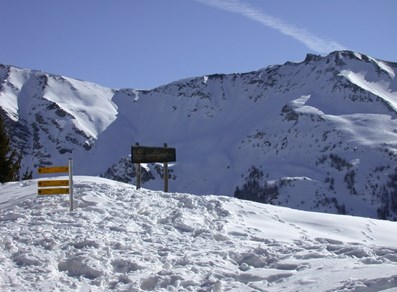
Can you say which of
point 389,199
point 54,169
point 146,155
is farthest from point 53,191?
point 389,199

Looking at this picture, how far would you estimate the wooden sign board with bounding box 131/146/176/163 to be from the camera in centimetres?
1838

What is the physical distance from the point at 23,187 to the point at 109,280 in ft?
35.8

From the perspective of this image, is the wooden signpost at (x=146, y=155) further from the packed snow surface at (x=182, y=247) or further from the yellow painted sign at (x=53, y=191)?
the yellow painted sign at (x=53, y=191)

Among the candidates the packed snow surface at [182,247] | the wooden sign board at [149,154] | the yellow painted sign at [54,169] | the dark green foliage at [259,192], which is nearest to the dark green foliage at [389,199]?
the dark green foliage at [259,192]

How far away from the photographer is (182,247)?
10672mm

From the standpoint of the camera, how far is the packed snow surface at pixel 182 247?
835 centimetres

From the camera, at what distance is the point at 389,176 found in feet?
567

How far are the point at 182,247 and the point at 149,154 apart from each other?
8.26 meters

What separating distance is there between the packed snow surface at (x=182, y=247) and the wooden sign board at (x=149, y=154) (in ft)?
9.33

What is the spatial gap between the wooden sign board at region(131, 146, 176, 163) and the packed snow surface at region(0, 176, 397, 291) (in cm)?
284

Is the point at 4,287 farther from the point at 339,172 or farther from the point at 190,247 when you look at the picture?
the point at 339,172

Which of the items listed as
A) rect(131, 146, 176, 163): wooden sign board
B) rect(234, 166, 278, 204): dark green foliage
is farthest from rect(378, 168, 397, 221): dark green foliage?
rect(131, 146, 176, 163): wooden sign board

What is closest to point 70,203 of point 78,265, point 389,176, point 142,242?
point 142,242

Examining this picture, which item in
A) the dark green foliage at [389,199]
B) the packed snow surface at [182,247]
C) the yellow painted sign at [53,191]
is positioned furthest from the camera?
the dark green foliage at [389,199]
